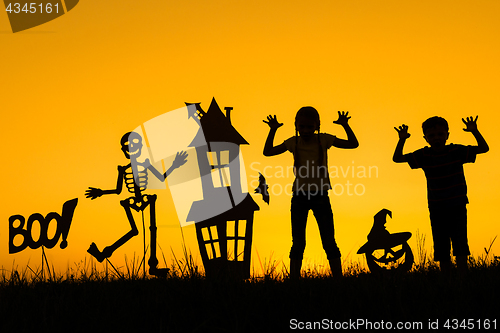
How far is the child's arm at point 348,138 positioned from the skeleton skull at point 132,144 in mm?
2786

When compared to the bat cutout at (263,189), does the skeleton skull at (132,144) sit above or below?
above

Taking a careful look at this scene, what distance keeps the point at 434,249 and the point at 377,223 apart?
789 millimetres

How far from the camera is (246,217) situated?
6289 mm

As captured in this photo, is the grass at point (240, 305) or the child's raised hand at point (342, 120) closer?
the grass at point (240, 305)

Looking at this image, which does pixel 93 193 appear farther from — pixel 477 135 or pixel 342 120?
pixel 477 135

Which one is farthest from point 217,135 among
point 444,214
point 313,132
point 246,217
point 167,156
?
point 444,214

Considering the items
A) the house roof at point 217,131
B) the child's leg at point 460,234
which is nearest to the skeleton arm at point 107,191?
the house roof at point 217,131

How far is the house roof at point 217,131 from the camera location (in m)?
6.41

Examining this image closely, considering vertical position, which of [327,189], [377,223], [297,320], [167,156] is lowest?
[297,320]

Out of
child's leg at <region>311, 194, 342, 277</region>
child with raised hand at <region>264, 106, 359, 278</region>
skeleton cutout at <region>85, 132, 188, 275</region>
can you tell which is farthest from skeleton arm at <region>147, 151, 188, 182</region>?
child's leg at <region>311, 194, 342, 277</region>

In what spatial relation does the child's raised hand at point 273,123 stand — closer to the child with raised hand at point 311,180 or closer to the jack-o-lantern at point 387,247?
the child with raised hand at point 311,180

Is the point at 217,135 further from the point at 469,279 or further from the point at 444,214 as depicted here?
the point at 469,279

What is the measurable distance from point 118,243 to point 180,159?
1.46 metres

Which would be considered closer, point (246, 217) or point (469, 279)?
point (469, 279)
